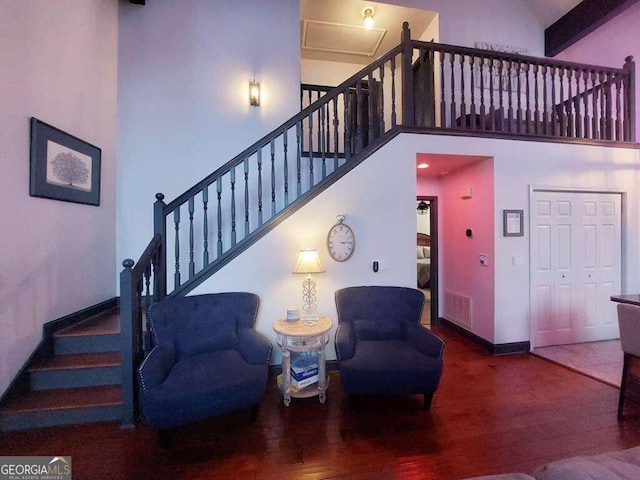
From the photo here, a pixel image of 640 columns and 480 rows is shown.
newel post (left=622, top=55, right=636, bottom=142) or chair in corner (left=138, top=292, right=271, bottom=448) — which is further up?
newel post (left=622, top=55, right=636, bottom=142)

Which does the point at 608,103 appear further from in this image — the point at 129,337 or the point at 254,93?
the point at 129,337

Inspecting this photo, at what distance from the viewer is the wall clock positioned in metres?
3.04

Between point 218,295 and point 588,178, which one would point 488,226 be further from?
point 218,295

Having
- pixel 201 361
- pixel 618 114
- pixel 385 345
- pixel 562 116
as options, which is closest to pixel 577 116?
A: pixel 562 116

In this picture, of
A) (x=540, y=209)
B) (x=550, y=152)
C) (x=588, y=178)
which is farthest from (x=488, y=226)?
(x=588, y=178)

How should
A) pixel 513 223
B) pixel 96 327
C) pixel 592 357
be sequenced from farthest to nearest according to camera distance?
pixel 513 223 < pixel 592 357 < pixel 96 327

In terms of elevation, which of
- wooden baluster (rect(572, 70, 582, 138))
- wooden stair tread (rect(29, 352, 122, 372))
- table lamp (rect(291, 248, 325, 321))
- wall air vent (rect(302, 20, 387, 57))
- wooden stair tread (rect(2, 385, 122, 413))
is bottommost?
wooden stair tread (rect(2, 385, 122, 413))

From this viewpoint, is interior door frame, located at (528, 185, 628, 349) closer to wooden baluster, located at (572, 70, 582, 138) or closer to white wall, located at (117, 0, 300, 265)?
wooden baluster, located at (572, 70, 582, 138)

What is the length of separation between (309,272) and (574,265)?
3556 millimetres

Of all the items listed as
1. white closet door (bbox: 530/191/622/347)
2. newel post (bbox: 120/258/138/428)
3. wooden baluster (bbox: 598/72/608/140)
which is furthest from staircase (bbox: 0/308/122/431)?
wooden baluster (bbox: 598/72/608/140)

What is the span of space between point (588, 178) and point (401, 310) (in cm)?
313

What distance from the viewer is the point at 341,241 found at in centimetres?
306

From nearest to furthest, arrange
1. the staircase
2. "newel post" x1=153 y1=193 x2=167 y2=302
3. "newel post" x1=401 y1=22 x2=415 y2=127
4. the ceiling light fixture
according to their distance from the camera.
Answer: the staircase
"newel post" x1=153 y1=193 x2=167 y2=302
"newel post" x1=401 y1=22 x2=415 y2=127
the ceiling light fixture

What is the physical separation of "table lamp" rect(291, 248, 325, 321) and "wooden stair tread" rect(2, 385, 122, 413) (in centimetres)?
170
